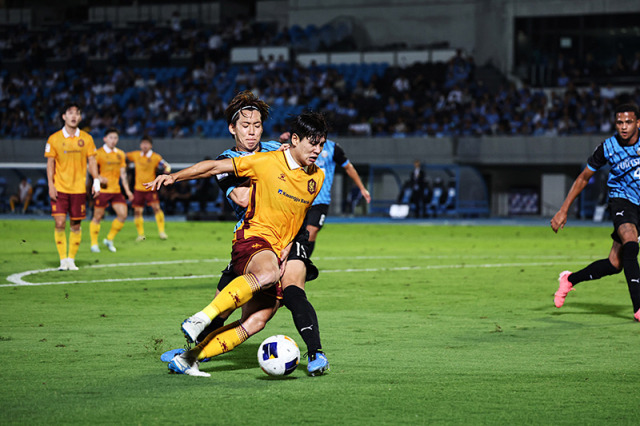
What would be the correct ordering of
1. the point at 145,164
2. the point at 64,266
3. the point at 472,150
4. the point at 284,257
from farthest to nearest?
the point at 472,150, the point at 145,164, the point at 64,266, the point at 284,257

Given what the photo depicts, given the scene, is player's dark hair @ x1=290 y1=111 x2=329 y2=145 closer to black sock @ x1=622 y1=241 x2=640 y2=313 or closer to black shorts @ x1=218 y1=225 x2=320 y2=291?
black shorts @ x1=218 y1=225 x2=320 y2=291

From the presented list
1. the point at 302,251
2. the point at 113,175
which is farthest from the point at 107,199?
the point at 302,251

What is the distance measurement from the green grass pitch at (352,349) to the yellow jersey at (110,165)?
347 centimetres

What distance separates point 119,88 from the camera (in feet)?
146

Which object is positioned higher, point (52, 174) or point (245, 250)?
point (52, 174)

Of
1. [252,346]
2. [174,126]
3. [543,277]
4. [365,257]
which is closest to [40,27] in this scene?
[174,126]

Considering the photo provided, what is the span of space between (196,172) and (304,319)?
1.30 m

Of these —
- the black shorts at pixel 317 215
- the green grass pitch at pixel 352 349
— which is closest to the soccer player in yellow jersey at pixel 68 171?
the green grass pitch at pixel 352 349

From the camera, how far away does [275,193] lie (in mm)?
6082

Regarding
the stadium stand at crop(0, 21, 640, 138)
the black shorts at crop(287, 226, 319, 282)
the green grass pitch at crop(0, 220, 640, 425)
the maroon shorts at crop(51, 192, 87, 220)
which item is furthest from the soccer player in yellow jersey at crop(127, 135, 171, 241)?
the stadium stand at crop(0, 21, 640, 138)

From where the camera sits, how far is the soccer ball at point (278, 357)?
5863 millimetres

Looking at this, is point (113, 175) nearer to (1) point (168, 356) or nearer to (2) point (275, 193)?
(1) point (168, 356)

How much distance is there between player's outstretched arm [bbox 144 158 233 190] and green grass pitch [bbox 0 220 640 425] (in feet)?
4.35

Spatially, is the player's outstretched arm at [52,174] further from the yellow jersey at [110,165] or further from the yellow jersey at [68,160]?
the yellow jersey at [110,165]
